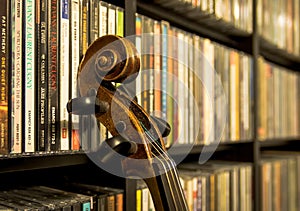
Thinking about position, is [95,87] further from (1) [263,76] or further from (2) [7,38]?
(1) [263,76]

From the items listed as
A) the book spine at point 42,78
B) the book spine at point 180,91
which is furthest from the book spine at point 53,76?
the book spine at point 180,91

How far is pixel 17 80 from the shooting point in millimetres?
710

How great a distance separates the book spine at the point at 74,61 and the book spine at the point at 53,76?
0.11ft

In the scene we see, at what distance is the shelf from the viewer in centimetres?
106

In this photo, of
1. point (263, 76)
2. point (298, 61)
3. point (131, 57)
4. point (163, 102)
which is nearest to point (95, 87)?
point (131, 57)

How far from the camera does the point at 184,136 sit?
1.07m

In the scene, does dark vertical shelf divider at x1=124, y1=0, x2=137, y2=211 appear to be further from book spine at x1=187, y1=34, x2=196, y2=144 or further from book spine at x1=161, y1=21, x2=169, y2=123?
book spine at x1=187, y1=34, x2=196, y2=144

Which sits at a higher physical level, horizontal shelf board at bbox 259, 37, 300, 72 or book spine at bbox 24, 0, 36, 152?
horizontal shelf board at bbox 259, 37, 300, 72

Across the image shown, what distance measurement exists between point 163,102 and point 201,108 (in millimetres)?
185

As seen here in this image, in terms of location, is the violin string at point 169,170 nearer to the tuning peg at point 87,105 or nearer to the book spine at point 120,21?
the tuning peg at point 87,105

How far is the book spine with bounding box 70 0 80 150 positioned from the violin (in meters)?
0.08

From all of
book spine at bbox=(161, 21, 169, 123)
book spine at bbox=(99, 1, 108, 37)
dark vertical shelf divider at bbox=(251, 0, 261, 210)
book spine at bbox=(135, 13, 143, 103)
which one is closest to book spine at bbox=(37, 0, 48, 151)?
book spine at bbox=(99, 1, 108, 37)

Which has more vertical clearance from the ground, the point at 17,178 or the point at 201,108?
the point at 201,108

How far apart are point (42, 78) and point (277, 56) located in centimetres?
131
